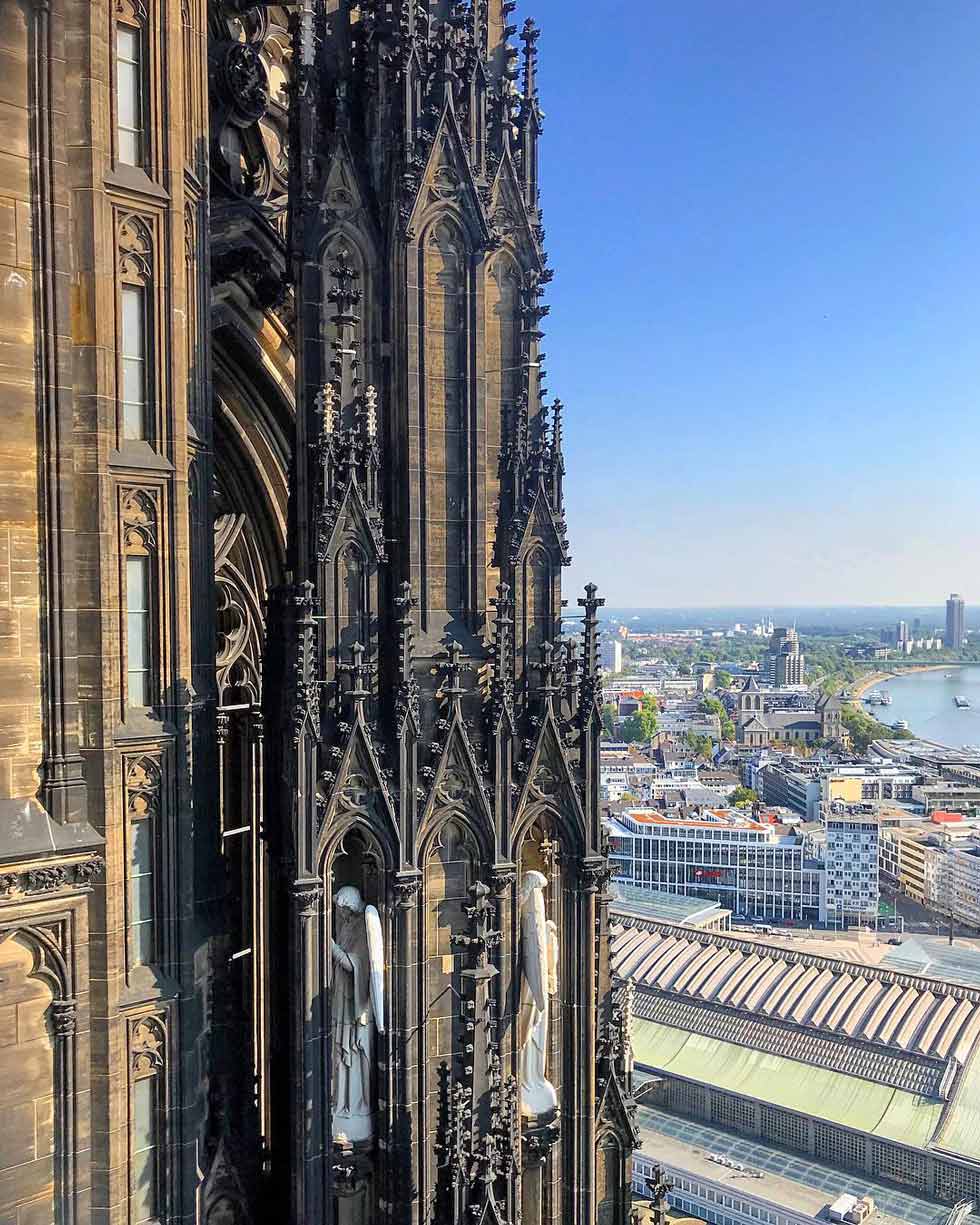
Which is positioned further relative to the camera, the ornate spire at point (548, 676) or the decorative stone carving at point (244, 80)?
the decorative stone carving at point (244, 80)

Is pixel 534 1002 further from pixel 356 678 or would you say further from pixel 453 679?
pixel 356 678

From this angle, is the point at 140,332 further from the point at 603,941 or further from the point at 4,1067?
the point at 603,941

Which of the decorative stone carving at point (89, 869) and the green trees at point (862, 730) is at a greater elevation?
the decorative stone carving at point (89, 869)

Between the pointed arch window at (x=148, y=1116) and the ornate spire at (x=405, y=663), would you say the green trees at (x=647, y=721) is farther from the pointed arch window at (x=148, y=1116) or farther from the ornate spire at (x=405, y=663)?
the pointed arch window at (x=148, y=1116)

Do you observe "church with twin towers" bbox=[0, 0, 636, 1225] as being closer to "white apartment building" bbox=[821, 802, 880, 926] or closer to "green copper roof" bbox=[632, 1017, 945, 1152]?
"green copper roof" bbox=[632, 1017, 945, 1152]

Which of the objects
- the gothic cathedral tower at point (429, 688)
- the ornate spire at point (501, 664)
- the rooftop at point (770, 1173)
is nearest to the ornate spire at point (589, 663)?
the gothic cathedral tower at point (429, 688)

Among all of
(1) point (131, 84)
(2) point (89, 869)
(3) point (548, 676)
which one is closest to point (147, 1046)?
(2) point (89, 869)

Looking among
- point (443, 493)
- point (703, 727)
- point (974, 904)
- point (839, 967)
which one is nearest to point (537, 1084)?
point (443, 493)
